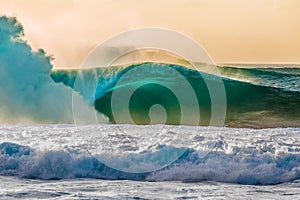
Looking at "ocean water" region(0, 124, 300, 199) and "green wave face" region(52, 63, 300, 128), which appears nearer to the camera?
"ocean water" region(0, 124, 300, 199)

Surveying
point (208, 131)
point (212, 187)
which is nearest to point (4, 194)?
point (212, 187)

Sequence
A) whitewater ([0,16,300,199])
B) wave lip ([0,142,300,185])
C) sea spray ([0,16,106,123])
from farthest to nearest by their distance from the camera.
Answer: sea spray ([0,16,106,123]) < wave lip ([0,142,300,185]) < whitewater ([0,16,300,199])

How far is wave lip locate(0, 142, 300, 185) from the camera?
31.8 feet

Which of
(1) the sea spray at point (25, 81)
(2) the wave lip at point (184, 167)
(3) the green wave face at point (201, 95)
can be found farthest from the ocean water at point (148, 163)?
(1) the sea spray at point (25, 81)

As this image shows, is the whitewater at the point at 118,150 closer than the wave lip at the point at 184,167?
Yes

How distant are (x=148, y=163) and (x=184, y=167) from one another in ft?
1.73

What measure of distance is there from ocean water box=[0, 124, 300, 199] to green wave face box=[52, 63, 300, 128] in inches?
236

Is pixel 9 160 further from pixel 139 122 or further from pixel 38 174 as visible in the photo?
pixel 139 122

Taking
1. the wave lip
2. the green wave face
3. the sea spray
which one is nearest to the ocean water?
the wave lip

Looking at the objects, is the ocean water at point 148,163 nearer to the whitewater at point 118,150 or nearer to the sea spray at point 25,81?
the whitewater at point 118,150

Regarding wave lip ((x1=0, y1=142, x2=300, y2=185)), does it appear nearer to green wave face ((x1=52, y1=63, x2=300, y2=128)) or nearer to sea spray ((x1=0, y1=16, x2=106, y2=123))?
green wave face ((x1=52, y1=63, x2=300, y2=128))

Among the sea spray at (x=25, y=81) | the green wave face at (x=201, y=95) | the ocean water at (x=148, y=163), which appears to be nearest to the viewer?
the ocean water at (x=148, y=163)

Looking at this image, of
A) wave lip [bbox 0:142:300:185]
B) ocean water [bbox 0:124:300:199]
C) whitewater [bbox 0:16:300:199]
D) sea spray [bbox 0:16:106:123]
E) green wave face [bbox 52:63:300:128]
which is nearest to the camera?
ocean water [bbox 0:124:300:199]

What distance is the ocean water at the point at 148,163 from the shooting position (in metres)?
8.47
